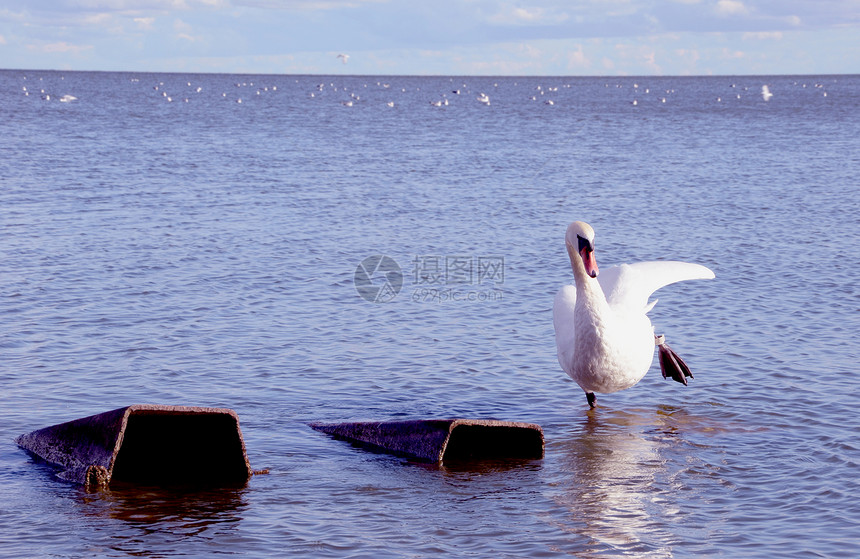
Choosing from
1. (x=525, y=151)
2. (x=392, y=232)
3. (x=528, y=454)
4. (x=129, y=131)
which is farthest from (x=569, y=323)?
(x=129, y=131)

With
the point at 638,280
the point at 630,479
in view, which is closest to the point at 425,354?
the point at 638,280

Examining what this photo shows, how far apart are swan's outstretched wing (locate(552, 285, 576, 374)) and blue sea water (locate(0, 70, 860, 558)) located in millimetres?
616

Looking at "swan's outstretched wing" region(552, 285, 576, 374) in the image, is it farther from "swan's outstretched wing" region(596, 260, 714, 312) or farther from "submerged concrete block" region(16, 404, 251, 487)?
"submerged concrete block" region(16, 404, 251, 487)

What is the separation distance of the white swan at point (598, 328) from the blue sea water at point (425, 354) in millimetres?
532

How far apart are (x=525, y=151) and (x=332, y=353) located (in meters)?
31.2

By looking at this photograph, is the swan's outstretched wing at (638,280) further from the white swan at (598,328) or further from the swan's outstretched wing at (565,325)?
the swan's outstretched wing at (565,325)

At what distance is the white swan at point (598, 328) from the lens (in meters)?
8.94

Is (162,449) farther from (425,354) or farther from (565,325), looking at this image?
(425,354)

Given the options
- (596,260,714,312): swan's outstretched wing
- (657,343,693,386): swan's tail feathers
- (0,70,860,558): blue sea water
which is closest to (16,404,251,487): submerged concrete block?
(0,70,860,558): blue sea water

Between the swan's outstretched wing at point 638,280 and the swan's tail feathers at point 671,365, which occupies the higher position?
the swan's outstretched wing at point 638,280

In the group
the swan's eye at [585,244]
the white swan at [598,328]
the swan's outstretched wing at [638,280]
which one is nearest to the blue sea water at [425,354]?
the white swan at [598,328]

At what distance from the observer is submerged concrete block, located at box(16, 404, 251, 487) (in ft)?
24.7

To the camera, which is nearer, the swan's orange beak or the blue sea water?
the blue sea water

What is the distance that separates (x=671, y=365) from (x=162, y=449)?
207 inches
